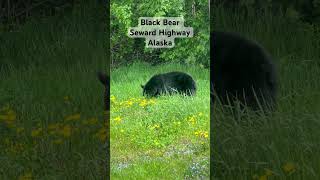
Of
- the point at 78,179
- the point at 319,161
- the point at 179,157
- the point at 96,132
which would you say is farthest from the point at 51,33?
the point at 319,161

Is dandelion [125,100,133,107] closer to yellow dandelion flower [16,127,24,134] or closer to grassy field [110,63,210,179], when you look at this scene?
grassy field [110,63,210,179]

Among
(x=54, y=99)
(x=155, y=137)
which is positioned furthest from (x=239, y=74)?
(x=54, y=99)

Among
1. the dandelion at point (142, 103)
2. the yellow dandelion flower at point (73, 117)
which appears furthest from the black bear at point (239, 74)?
the yellow dandelion flower at point (73, 117)

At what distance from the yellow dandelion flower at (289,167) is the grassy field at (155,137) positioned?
641 mm

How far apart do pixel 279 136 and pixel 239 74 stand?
667mm

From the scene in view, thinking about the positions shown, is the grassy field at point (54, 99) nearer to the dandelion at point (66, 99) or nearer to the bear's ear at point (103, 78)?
the dandelion at point (66, 99)

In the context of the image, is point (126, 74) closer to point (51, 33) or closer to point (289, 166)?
point (289, 166)

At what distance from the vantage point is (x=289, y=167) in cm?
566

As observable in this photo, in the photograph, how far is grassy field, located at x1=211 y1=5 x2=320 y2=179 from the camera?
568 centimetres

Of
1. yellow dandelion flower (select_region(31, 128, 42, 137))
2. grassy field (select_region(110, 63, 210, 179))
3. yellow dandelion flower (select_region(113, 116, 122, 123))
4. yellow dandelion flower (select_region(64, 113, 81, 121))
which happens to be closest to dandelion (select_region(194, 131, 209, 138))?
grassy field (select_region(110, 63, 210, 179))

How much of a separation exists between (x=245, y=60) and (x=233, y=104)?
419 millimetres

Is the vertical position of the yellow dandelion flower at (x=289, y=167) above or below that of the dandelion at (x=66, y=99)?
below

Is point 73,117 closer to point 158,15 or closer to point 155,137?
point 155,137

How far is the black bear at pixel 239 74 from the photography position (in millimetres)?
6086
